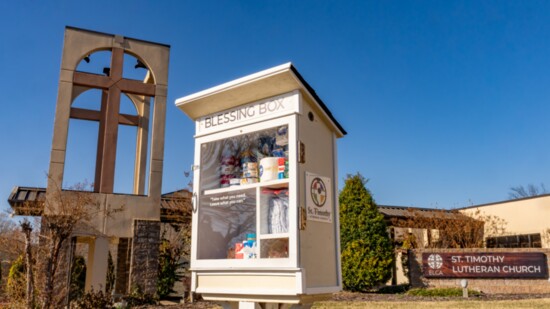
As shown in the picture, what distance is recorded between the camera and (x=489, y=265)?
14.4 m

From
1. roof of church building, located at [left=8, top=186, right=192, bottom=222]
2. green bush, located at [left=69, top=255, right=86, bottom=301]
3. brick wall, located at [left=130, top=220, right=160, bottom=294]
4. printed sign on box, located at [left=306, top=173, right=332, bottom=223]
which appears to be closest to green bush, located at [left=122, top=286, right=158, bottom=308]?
brick wall, located at [left=130, top=220, right=160, bottom=294]

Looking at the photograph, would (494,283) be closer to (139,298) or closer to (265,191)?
(139,298)

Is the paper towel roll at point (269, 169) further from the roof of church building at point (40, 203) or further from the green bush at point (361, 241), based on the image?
the green bush at point (361, 241)

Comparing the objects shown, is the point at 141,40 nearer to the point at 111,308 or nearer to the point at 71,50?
the point at 71,50

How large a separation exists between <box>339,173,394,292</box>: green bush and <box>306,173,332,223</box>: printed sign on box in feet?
37.2

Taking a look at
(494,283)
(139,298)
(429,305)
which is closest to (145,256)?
(139,298)

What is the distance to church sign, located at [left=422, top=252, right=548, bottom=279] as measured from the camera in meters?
14.2

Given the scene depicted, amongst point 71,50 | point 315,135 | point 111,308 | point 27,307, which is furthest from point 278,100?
point 71,50

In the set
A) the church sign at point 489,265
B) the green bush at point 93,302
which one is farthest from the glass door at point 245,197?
the church sign at point 489,265

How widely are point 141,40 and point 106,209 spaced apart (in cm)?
430

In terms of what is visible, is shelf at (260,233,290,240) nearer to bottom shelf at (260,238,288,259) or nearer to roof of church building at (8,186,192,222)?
bottom shelf at (260,238,288,259)

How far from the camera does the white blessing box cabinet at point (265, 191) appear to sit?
2986 millimetres

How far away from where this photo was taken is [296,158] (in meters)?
3.01

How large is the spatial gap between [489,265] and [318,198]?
13.2m
